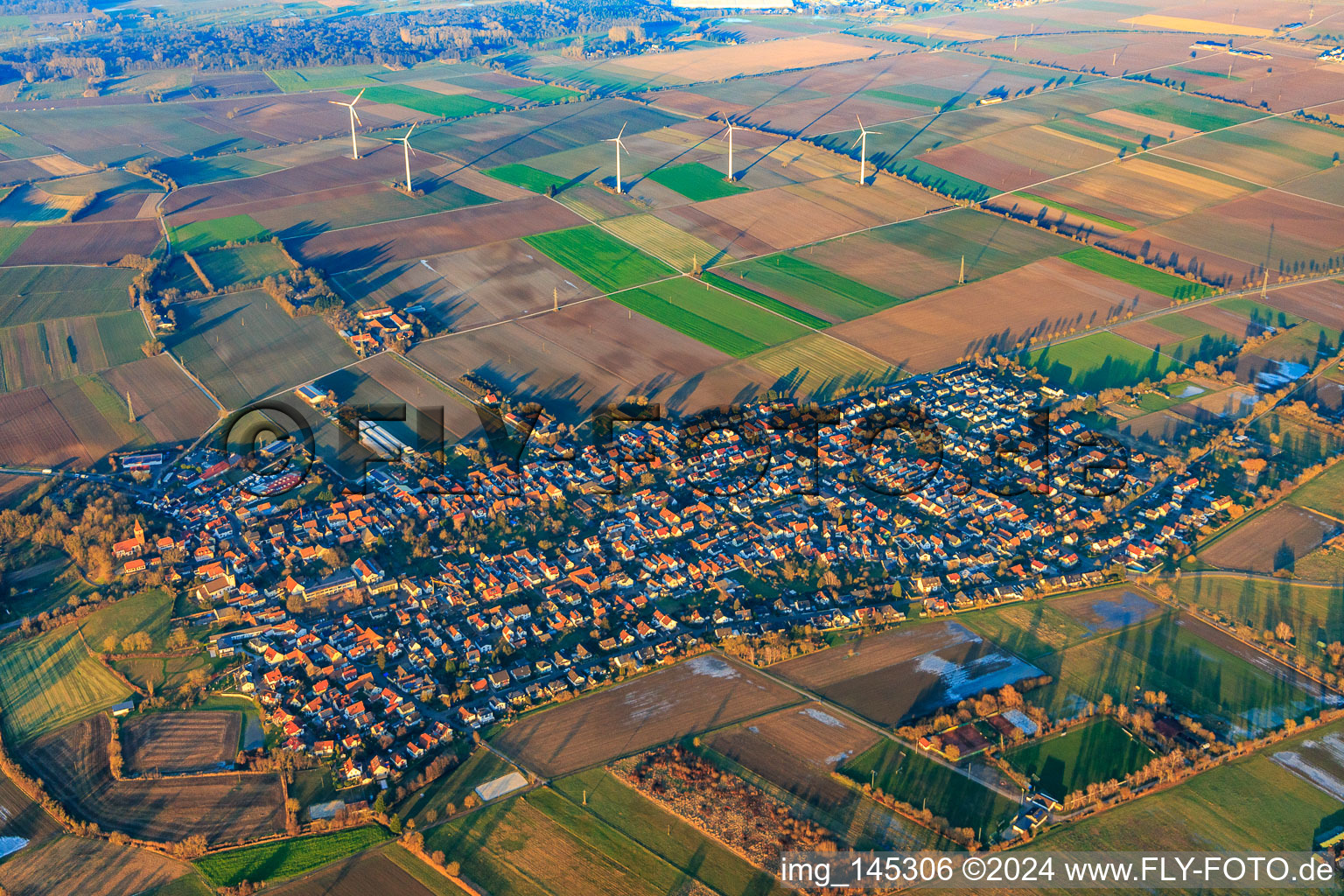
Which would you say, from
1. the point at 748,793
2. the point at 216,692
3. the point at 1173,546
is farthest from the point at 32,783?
the point at 1173,546

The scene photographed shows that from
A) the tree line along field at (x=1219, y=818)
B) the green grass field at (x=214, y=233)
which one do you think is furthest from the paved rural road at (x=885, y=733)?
the green grass field at (x=214, y=233)

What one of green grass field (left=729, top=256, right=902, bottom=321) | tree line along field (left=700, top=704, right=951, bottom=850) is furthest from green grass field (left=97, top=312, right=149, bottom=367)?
tree line along field (left=700, top=704, right=951, bottom=850)

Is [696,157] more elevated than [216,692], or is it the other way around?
[696,157]

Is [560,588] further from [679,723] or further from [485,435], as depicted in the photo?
[485,435]

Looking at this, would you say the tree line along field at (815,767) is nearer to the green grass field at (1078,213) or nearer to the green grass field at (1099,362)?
the green grass field at (1099,362)

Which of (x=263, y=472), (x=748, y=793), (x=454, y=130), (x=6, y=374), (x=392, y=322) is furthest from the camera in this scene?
(x=454, y=130)

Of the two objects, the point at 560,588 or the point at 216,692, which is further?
the point at 560,588
